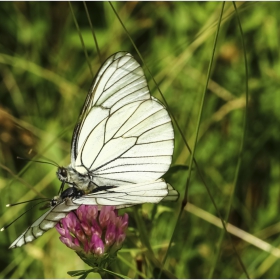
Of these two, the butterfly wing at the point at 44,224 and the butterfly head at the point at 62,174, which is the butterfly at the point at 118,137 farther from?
the butterfly wing at the point at 44,224

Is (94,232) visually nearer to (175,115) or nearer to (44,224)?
(44,224)

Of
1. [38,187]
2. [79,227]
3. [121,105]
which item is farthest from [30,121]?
[79,227]

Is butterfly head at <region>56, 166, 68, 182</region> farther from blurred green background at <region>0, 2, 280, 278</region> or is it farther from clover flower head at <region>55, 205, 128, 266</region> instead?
blurred green background at <region>0, 2, 280, 278</region>

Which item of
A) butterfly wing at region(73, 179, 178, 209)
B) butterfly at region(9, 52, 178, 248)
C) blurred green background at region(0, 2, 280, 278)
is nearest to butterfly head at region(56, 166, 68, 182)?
butterfly at region(9, 52, 178, 248)

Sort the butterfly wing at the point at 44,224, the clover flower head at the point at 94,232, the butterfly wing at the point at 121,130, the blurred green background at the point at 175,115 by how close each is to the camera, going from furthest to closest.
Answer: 1. the blurred green background at the point at 175,115
2. the butterfly wing at the point at 121,130
3. the clover flower head at the point at 94,232
4. the butterfly wing at the point at 44,224

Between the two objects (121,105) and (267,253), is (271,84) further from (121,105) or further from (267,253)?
(121,105)

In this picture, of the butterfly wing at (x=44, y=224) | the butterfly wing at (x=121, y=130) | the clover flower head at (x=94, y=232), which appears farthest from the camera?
the butterfly wing at (x=121, y=130)

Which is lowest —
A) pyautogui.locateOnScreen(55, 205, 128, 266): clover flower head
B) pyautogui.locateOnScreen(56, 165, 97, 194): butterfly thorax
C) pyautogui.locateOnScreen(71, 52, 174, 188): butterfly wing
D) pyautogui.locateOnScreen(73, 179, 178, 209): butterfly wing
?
pyautogui.locateOnScreen(55, 205, 128, 266): clover flower head

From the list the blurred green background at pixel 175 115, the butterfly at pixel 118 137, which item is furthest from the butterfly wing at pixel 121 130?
the blurred green background at pixel 175 115
